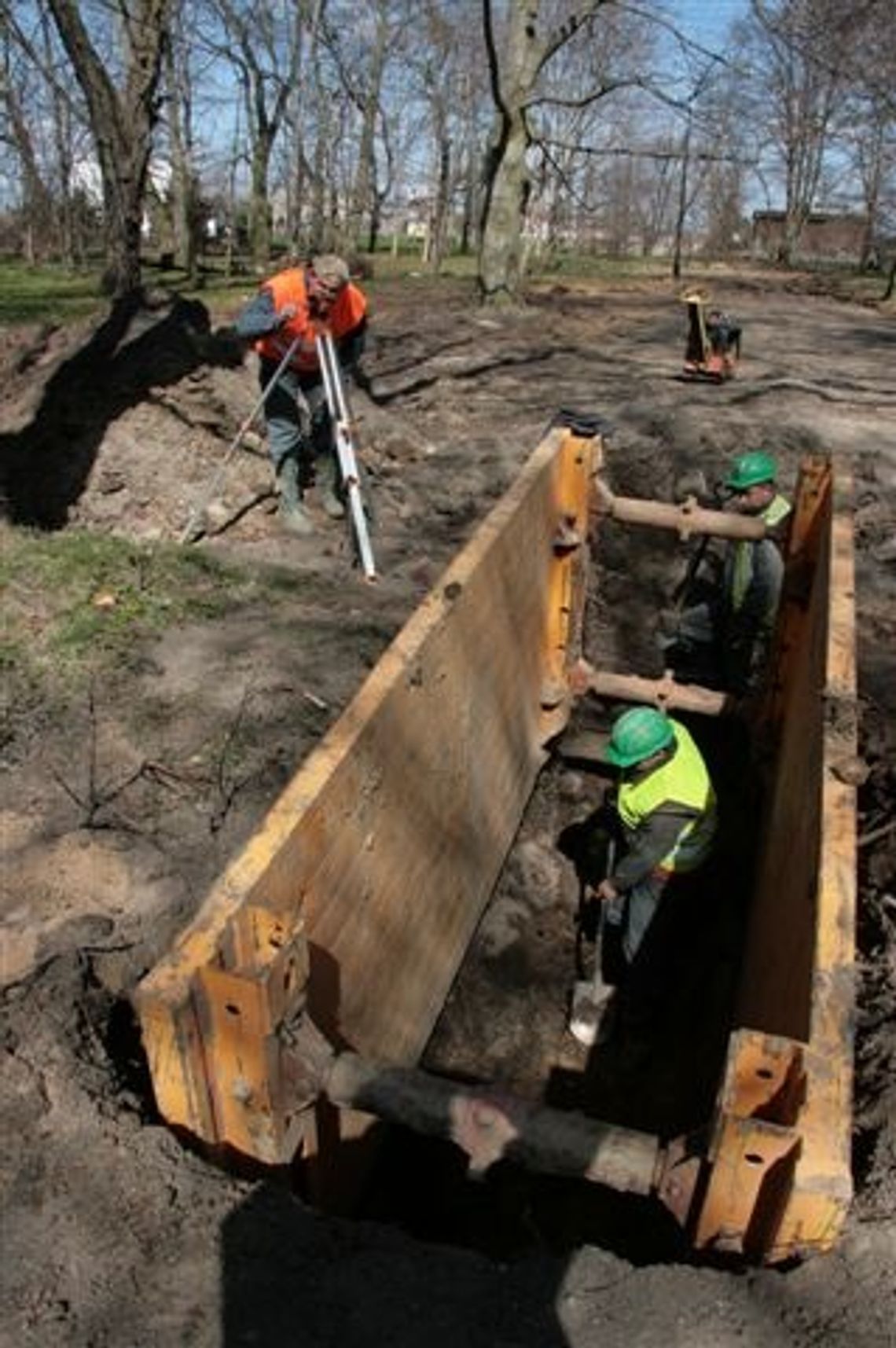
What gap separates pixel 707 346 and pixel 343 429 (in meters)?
5.81

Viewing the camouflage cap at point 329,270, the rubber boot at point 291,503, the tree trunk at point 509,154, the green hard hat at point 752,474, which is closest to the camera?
the green hard hat at point 752,474

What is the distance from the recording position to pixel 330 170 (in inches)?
1426

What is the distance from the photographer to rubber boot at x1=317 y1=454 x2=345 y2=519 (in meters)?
8.30

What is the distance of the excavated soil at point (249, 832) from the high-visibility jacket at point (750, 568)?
0.56 meters

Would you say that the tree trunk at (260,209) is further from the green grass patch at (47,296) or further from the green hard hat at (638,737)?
the green hard hat at (638,737)

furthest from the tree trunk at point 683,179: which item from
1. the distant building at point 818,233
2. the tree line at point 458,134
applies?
the distant building at point 818,233

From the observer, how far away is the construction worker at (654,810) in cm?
516

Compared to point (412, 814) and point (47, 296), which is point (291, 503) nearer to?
point (412, 814)

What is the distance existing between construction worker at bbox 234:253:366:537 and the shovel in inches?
147

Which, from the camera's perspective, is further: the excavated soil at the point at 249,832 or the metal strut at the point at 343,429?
the metal strut at the point at 343,429

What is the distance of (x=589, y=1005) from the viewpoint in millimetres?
5578

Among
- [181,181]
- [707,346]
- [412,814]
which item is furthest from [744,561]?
[181,181]

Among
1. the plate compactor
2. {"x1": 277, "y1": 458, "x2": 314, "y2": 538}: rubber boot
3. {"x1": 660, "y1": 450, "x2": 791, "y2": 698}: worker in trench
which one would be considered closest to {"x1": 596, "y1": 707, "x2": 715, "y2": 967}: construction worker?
{"x1": 660, "y1": 450, "x2": 791, "y2": 698}: worker in trench

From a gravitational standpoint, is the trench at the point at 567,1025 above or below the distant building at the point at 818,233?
below
